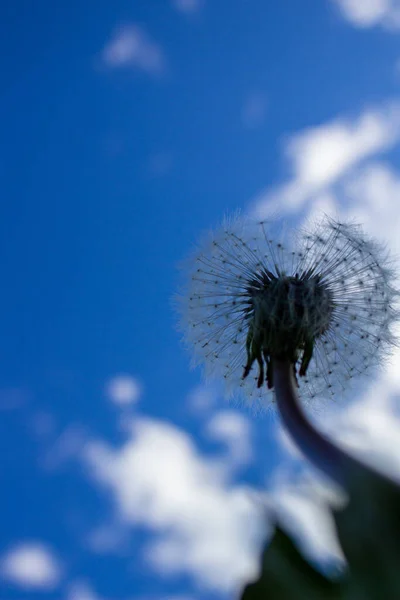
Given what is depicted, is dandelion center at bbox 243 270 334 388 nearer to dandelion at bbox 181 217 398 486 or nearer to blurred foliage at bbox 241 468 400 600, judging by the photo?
dandelion at bbox 181 217 398 486

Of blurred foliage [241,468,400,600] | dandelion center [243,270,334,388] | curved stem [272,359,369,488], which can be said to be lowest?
blurred foliage [241,468,400,600]

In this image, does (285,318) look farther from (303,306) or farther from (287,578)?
(287,578)

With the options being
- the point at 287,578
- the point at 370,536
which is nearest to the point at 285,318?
the point at 287,578

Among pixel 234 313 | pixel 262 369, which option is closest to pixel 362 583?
pixel 262 369

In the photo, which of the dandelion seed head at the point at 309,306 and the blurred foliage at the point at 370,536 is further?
the dandelion seed head at the point at 309,306

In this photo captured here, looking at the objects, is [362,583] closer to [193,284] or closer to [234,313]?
[234,313]

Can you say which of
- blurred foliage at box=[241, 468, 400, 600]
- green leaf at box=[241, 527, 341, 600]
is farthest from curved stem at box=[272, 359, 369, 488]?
green leaf at box=[241, 527, 341, 600]

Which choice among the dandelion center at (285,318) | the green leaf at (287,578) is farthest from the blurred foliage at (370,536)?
the dandelion center at (285,318)

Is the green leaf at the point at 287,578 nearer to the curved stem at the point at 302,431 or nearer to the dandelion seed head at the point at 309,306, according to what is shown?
the curved stem at the point at 302,431
